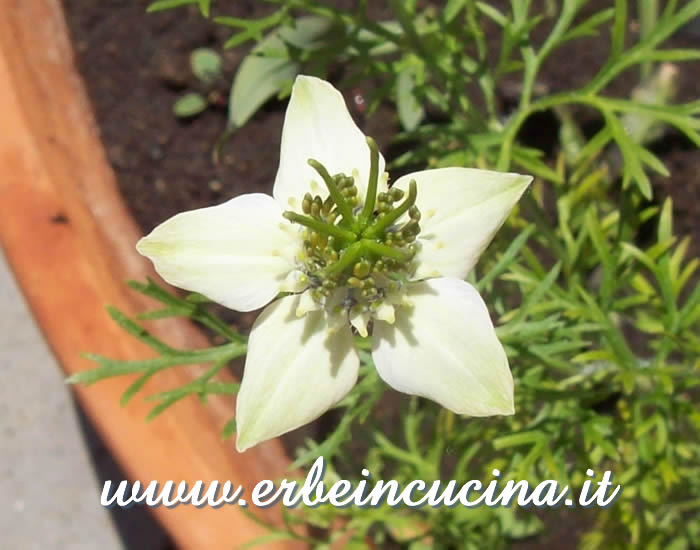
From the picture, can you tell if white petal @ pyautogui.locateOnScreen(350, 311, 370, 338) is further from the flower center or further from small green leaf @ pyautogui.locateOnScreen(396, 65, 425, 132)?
small green leaf @ pyautogui.locateOnScreen(396, 65, 425, 132)

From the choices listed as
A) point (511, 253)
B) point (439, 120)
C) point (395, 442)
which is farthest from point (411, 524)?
point (439, 120)

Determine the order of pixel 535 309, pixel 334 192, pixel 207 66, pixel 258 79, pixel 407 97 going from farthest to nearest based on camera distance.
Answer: pixel 207 66, pixel 258 79, pixel 407 97, pixel 535 309, pixel 334 192

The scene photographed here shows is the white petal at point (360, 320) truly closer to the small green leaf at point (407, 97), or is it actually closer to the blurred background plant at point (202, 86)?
the small green leaf at point (407, 97)

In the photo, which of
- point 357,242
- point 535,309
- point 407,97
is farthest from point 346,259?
point 407,97

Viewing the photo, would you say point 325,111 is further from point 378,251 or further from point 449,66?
point 449,66

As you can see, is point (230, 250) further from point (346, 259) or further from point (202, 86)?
point (202, 86)

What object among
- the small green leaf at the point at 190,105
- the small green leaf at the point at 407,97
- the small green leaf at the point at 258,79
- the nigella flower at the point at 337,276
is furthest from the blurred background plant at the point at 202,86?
the nigella flower at the point at 337,276
